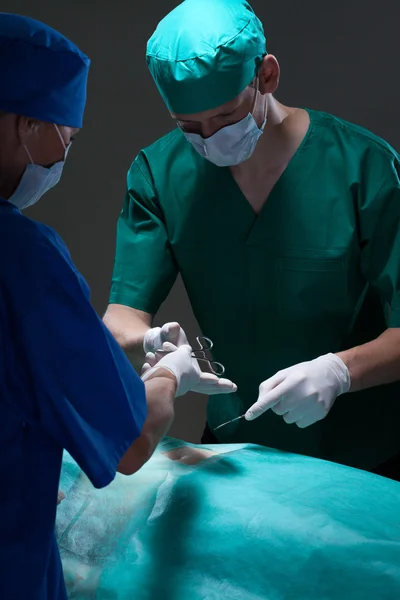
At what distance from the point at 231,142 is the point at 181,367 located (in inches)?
Answer: 21.2

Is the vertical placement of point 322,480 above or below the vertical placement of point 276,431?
above

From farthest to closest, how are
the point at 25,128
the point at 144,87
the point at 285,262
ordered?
the point at 144,87, the point at 285,262, the point at 25,128

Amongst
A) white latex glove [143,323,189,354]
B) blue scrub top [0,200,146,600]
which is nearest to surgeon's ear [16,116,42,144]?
blue scrub top [0,200,146,600]

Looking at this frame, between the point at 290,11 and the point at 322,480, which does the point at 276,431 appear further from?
the point at 290,11

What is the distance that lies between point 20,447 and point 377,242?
1040mm

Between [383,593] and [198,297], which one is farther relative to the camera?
[198,297]

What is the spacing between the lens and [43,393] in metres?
1.14

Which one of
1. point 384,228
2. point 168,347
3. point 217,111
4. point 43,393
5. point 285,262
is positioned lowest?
point 168,347

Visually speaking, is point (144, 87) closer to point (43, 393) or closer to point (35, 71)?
point (35, 71)

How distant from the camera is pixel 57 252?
3.85ft

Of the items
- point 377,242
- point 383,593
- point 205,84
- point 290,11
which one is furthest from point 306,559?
point 290,11

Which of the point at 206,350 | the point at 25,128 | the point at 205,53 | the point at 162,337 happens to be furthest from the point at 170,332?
the point at 25,128

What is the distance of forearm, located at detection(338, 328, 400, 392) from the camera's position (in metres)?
1.85

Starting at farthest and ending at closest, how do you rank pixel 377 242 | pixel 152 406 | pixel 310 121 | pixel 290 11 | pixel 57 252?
1. pixel 290 11
2. pixel 310 121
3. pixel 377 242
4. pixel 152 406
5. pixel 57 252
